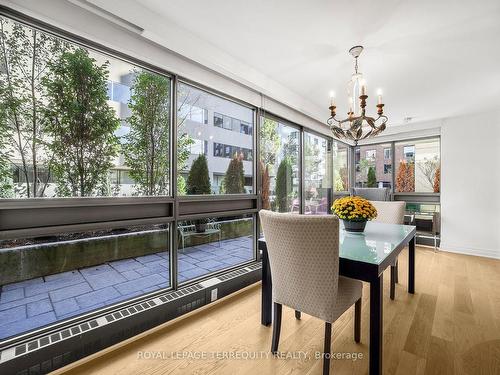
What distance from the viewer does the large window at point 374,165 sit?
5418mm

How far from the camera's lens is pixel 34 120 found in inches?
64.4

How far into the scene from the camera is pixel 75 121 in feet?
5.89

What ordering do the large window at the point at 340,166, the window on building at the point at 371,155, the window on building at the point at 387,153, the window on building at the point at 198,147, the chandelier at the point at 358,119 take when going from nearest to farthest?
the chandelier at the point at 358,119 < the window on building at the point at 198,147 < the large window at the point at 340,166 < the window on building at the point at 387,153 < the window on building at the point at 371,155

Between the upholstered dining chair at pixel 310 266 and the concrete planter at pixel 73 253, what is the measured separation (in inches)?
49.1

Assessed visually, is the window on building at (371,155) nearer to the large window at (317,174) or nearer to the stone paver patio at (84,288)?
the large window at (317,174)

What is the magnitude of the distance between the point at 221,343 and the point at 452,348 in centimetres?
170

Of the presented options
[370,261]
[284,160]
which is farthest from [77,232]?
[284,160]

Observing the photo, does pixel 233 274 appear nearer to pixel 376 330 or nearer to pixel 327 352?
pixel 327 352

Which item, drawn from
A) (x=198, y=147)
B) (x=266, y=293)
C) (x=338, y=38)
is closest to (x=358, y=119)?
(x=338, y=38)

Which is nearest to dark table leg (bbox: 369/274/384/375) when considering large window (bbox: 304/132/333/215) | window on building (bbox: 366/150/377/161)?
large window (bbox: 304/132/333/215)

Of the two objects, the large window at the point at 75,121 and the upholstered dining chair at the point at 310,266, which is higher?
the large window at the point at 75,121

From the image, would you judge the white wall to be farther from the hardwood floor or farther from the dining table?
the dining table

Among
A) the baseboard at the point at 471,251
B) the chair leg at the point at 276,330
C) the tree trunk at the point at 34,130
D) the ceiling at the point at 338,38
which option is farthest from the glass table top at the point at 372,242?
the baseboard at the point at 471,251

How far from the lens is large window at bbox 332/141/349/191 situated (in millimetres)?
5241
